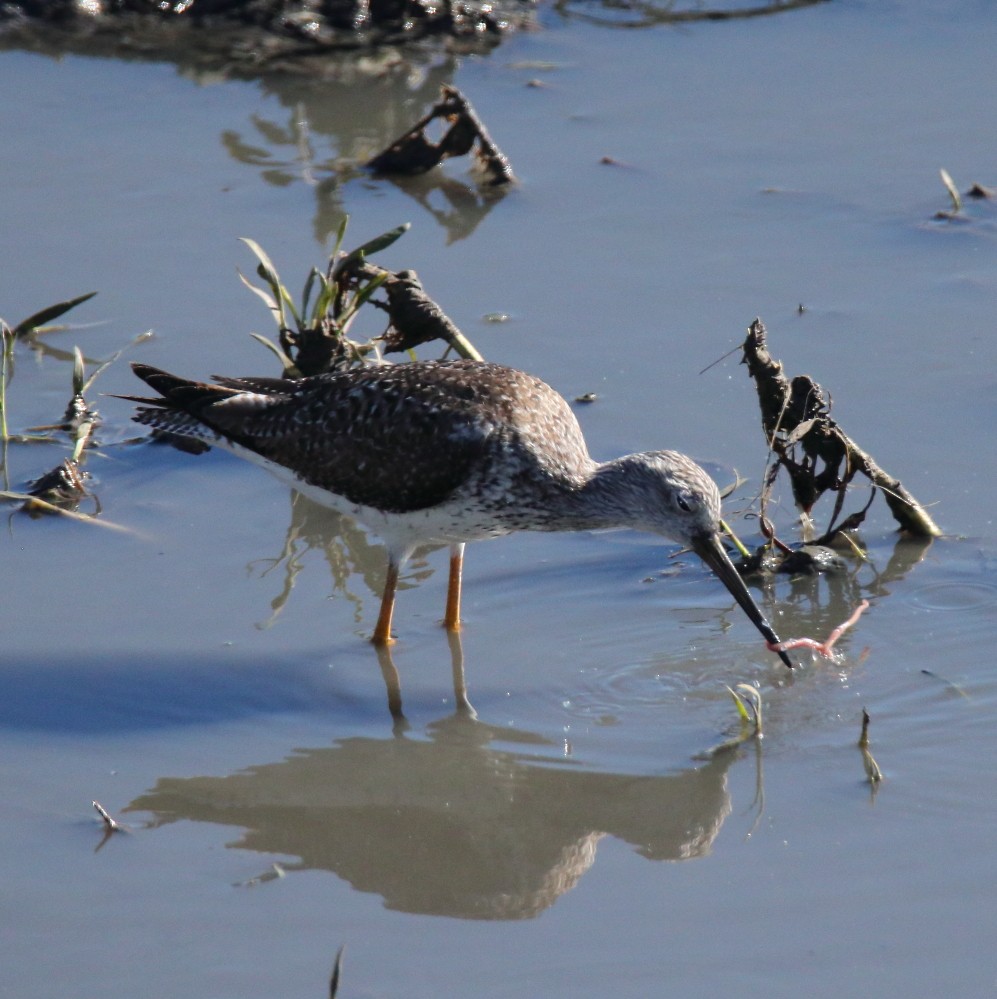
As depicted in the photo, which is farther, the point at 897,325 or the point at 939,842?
the point at 897,325

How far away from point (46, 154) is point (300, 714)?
6.58 m

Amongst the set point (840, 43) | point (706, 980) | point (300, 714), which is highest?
point (840, 43)

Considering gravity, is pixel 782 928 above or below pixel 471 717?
above

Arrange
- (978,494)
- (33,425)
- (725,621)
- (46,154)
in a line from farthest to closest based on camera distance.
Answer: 1. (46,154)
2. (33,425)
3. (978,494)
4. (725,621)

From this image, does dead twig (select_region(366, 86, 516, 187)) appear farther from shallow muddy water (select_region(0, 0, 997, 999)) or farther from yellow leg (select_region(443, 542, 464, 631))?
yellow leg (select_region(443, 542, 464, 631))

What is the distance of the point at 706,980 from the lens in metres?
4.84

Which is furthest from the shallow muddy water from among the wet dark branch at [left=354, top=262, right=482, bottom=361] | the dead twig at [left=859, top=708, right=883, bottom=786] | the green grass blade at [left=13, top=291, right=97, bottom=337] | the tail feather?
the wet dark branch at [left=354, top=262, right=482, bottom=361]

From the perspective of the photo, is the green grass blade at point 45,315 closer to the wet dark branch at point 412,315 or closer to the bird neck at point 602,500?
the wet dark branch at point 412,315

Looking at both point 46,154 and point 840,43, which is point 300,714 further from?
point 840,43

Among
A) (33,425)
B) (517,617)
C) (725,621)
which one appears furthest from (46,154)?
(725,621)

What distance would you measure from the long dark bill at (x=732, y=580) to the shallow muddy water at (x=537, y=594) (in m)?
0.24

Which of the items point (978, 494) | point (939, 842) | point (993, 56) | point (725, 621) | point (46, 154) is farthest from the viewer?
point (993, 56)

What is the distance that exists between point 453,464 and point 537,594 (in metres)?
0.89

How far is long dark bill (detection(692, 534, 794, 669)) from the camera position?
665cm
